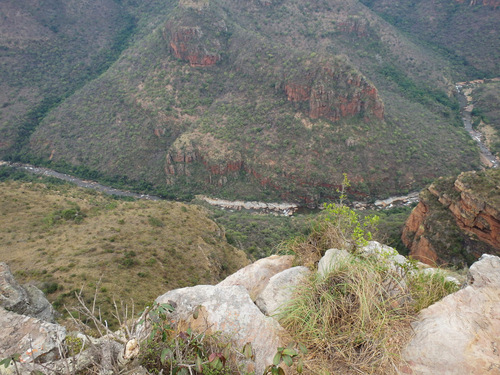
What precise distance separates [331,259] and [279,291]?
154cm

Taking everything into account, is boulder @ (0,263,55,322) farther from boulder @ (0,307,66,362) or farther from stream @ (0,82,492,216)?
stream @ (0,82,492,216)

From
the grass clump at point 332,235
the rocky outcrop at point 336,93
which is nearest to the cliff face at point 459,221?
the grass clump at point 332,235

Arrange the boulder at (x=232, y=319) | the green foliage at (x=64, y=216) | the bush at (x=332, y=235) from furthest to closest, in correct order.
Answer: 1. the green foliage at (x=64, y=216)
2. the bush at (x=332, y=235)
3. the boulder at (x=232, y=319)

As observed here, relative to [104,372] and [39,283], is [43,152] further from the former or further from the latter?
[104,372]

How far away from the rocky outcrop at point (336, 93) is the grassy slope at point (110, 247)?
39.8 m

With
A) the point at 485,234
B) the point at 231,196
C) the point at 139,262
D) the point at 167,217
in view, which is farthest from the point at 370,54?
the point at 139,262

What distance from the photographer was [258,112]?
64.6 meters

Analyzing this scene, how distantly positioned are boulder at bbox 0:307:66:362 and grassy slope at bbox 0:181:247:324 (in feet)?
34.5

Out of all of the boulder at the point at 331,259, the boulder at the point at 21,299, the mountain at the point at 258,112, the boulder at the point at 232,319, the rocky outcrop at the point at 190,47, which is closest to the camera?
the boulder at the point at 232,319

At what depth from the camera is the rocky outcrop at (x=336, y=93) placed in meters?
58.2

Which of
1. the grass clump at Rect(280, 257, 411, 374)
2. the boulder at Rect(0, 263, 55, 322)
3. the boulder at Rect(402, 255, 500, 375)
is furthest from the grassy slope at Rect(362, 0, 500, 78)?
the boulder at Rect(0, 263, 55, 322)

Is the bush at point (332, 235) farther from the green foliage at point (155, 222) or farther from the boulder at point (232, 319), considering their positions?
the green foliage at point (155, 222)

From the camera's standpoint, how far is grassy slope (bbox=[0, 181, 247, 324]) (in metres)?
18.0

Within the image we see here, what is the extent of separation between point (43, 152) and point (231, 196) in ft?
150
